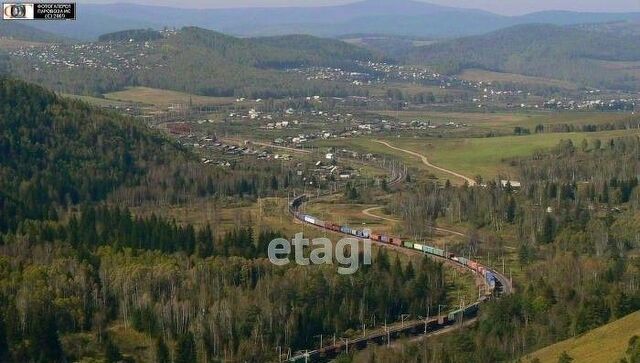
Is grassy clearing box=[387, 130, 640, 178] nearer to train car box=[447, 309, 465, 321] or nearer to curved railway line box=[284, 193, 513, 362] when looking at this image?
curved railway line box=[284, 193, 513, 362]

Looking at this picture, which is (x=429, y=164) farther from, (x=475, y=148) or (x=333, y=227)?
(x=333, y=227)

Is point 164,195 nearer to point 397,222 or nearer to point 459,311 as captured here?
point 397,222

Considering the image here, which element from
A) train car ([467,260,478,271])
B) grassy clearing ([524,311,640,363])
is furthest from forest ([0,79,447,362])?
grassy clearing ([524,311,640,363])

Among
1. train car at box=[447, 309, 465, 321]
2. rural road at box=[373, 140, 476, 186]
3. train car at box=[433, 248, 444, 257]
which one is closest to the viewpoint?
train car at box=[447, 309, 465, 321]

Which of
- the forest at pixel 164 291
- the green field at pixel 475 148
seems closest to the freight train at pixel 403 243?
the forest at pixel 164 291

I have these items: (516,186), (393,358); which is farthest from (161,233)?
(516,186)

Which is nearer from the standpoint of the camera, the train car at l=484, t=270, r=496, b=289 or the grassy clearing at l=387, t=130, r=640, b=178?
the train car at l=484, t=270, r=496, b=289
